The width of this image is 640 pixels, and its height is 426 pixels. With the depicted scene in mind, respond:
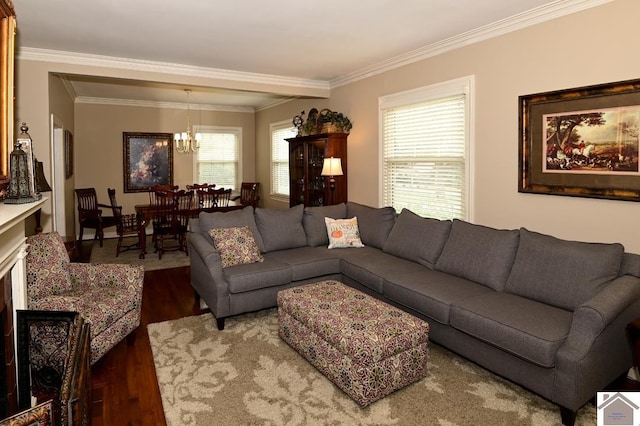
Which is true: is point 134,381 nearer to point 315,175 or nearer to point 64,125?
point 315,175

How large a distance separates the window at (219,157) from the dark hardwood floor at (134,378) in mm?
4839

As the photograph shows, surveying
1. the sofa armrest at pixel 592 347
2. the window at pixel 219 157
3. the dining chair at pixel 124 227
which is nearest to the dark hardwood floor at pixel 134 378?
the sofa armrest at pixel 592 347

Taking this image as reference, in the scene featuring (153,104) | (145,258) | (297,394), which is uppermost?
(153,104)

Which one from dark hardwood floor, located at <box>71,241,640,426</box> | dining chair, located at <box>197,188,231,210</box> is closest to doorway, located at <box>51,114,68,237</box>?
dining chair, located at <box>197,188,231,210</box>

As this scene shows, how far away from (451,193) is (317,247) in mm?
1546

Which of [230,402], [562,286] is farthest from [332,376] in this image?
[562,286]

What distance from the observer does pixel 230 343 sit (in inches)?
137

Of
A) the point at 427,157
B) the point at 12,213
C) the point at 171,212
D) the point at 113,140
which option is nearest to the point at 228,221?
the point at 427,157

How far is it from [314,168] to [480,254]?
3313 mm

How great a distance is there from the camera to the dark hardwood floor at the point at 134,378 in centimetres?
252

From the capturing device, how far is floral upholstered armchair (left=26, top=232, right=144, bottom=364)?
291 centimetres

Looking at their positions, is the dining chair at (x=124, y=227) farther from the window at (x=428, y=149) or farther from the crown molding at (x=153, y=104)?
the window at (x=428, y=149)

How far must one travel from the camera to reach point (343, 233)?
482cm

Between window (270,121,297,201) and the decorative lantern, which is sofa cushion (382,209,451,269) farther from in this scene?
window (270,121,297,201)
